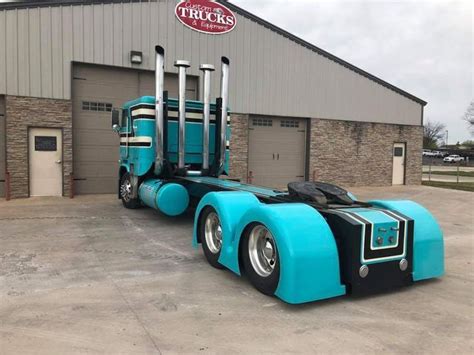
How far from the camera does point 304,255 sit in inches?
160

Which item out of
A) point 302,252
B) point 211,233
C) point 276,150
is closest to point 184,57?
point 276,150

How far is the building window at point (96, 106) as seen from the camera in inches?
535

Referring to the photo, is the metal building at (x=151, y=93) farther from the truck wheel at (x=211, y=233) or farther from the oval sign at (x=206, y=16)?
the truck wheel at (x=211, y=233)

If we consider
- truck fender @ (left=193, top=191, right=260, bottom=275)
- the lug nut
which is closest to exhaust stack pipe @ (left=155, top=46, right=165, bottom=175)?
truck fender @ (left=193, top=191, right=260, bottom=275)

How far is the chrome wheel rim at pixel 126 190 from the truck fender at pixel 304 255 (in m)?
6.77

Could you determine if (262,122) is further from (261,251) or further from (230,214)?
(261,251)

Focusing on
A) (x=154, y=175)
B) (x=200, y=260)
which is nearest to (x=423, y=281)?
(x=200, y=260)

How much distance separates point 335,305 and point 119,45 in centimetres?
1201

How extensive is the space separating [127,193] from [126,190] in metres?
0.09

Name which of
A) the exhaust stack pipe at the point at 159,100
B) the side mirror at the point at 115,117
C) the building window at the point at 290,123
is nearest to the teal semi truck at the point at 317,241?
the exhaust stack pipe at the point at 159,100

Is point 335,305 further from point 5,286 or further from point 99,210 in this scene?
point 99,210

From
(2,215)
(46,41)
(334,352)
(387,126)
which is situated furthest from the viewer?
(387,126)

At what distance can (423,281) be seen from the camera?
5.16m

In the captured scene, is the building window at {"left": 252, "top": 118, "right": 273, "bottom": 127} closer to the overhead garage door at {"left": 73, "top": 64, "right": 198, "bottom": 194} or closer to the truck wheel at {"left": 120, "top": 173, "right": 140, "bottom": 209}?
the overhead garage door at {"left": 73, "top": 64, "right": 198, "bottom": 194}
